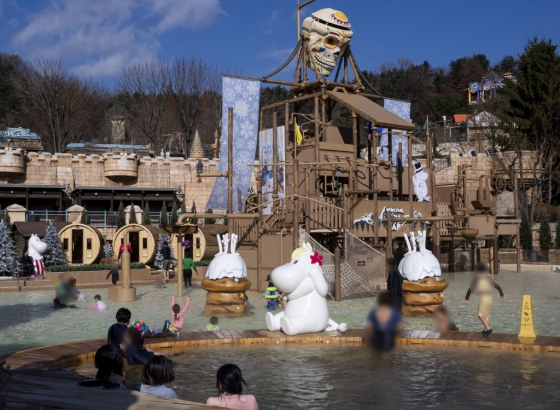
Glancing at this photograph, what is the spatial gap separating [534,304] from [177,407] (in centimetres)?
1467

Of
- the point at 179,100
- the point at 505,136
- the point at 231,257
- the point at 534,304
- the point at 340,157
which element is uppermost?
the point at 179,100

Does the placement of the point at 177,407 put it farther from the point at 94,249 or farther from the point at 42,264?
the point at 94,249

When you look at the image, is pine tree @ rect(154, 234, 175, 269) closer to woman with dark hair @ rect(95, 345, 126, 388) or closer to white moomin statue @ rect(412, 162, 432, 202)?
white moomin statue @ rect(412, 162, 432, 202)

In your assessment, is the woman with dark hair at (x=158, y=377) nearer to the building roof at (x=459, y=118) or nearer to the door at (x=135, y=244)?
the door at (x=135, y=244)

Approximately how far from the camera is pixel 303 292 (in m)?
11.5

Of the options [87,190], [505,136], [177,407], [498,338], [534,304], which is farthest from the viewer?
[505,136]

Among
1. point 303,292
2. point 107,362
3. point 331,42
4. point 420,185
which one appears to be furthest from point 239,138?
point 107,362

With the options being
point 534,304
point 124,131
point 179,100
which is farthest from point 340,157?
point 124,131

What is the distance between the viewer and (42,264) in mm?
24531

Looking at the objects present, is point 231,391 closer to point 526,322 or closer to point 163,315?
point 526,322

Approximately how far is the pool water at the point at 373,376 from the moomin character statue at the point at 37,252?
15072 millimetres

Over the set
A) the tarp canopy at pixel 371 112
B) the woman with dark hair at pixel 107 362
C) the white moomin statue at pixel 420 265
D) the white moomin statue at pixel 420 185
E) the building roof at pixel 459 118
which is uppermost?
the building roof at pixel 459 118

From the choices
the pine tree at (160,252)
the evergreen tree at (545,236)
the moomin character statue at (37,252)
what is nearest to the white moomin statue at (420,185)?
the pine tree at (160,252)

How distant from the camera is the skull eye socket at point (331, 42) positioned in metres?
26.9
